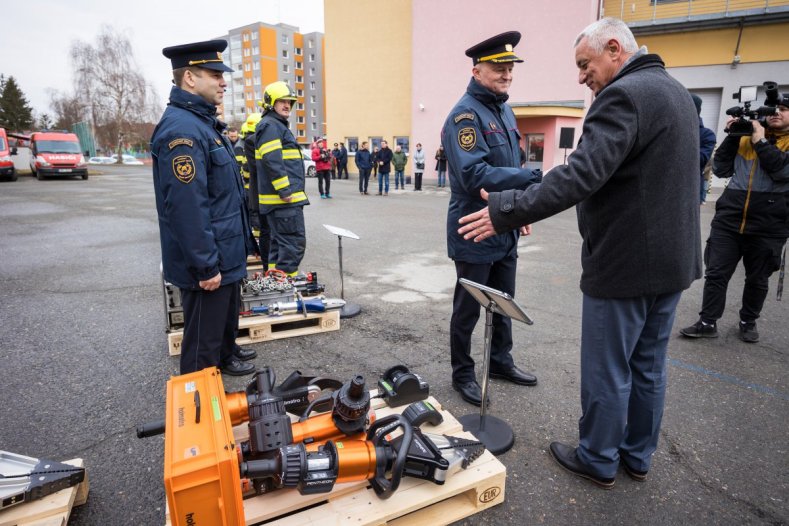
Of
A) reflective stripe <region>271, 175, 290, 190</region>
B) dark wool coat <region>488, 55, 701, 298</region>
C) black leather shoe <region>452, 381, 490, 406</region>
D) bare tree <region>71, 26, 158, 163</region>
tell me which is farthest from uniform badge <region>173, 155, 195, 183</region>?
bare tree <region>71, 26, 158, 163</region>

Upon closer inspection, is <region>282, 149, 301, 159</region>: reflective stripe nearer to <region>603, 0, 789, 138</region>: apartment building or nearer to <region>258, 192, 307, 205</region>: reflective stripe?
<region>258, 192, 307, 205</region>: reflective stripe

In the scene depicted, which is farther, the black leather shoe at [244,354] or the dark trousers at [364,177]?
the dark trousers at [364,177]

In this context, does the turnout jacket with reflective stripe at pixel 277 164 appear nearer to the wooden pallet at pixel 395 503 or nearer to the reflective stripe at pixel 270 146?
the reflective stripe at pixel 270 146

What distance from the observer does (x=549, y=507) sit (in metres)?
2.30

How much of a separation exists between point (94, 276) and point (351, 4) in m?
24.2

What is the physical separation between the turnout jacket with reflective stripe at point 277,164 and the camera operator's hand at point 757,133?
13.3ft

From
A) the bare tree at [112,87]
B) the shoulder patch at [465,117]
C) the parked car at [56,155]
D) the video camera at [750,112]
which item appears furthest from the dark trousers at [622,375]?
the bare tree at [112,87]

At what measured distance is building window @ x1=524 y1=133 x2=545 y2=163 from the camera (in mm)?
20397

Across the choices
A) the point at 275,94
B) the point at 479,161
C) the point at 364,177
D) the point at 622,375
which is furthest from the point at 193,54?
the point at 364,177

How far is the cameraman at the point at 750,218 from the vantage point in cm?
400

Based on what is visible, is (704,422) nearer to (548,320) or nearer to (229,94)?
(548,320)

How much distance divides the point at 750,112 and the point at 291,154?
14.2ft

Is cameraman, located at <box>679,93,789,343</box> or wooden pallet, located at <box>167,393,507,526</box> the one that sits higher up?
cameraman, located at <box>679,93,789,343</box>

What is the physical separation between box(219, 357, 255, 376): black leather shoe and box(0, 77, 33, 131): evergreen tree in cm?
6314
